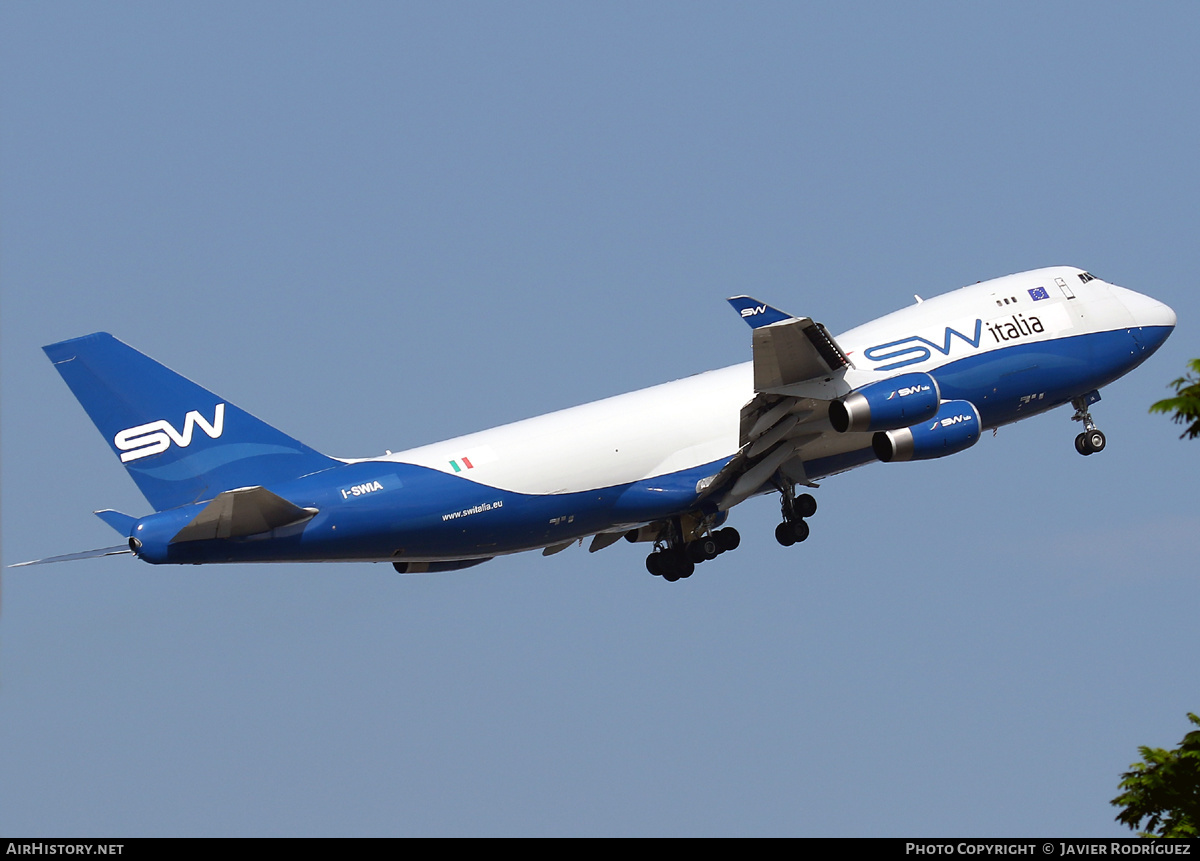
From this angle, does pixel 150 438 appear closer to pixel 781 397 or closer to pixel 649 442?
pixel 649 442

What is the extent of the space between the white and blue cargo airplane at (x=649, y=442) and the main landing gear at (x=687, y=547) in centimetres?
5

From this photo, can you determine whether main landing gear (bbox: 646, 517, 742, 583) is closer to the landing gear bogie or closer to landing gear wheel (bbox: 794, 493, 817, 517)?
the landing gear bogie

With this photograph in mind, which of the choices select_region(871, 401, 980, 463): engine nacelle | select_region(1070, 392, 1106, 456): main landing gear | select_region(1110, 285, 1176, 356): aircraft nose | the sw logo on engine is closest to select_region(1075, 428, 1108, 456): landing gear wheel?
select_region(1070, 392, 1106, 456): main landing gear

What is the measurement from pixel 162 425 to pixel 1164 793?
24189 millimetres

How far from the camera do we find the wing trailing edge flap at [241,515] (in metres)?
37.4

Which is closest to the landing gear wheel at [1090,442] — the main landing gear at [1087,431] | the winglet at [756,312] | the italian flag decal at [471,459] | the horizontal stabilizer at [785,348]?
the main landing gear at [1087,431]

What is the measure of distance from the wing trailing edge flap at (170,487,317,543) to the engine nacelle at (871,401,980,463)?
51.2 ft

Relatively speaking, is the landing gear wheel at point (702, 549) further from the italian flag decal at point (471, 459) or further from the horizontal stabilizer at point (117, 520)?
the horizontal stabilizer at point (117, 520)

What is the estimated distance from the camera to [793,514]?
1818 inches

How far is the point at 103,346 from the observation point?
39.1 meters

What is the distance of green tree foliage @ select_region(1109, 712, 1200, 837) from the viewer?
34.1 meters

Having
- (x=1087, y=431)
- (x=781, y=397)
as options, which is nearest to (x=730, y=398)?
(x=781, y=397)

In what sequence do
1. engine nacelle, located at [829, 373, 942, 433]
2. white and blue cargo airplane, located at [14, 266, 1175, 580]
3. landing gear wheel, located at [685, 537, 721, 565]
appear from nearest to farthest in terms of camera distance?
white and blue cargo airplane, located at [14, 266, 1175, 580], engine nacelle, located at [829, 373, 942, 433], landing gear wheel, located at [685, 537, 721, 565]
